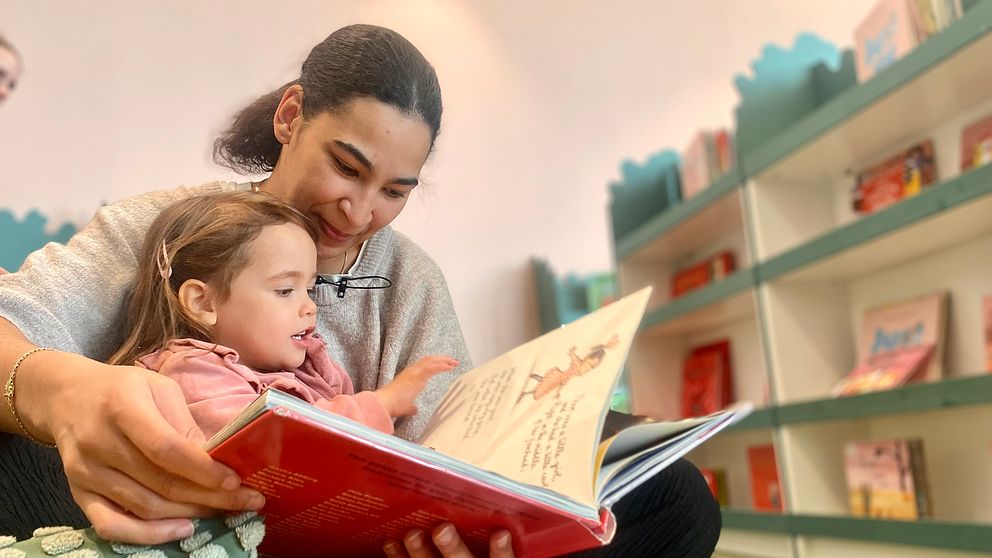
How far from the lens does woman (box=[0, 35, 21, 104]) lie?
1.00m

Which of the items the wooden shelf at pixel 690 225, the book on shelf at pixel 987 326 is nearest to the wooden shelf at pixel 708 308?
the wooden shelf at pixel 690 225

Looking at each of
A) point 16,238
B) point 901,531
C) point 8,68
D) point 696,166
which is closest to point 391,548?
point 16,238

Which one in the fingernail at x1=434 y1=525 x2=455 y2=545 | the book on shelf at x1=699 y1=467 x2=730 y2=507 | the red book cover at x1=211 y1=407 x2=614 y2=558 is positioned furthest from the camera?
the book on shelf at x1=699 y1=467 x2=730 y2=507

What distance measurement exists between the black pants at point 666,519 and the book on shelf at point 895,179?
167 centimetres

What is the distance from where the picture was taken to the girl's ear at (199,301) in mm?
717

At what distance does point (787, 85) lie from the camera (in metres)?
→ 2.76

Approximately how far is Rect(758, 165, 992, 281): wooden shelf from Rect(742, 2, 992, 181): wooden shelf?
25 cm

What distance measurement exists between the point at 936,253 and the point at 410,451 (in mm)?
2132

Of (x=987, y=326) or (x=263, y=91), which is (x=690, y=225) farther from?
(x=263, y=91)

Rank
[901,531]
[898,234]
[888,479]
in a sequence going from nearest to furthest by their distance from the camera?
[901,531] < [898,234] < [888,479]

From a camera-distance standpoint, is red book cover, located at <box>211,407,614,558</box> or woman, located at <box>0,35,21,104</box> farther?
woman, located at <box>0,35,21,104</box>

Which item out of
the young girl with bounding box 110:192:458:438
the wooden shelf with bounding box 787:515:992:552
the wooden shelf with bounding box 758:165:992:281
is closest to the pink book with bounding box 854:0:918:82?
the wooden shelf with bounding box 758:165:992:281

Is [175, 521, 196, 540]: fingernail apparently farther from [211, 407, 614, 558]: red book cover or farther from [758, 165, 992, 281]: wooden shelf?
[758, 165, 992, 281]: wooden shelf

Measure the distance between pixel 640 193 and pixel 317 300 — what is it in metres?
2.70
